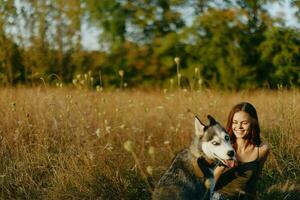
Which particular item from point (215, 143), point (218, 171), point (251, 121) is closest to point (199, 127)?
point (215, 143)

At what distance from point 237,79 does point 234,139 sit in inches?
426

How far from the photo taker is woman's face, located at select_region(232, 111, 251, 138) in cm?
445

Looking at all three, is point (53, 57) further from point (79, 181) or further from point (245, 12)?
point (79, 181)

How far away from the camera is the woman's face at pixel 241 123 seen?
14.6ft

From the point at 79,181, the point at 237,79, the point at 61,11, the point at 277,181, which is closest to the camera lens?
the point at 79,181

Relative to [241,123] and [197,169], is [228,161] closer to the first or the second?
[197,169]

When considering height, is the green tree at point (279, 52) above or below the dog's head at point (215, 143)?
above

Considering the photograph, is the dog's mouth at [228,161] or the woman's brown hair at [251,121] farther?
the woman's brown hair at [251,121]

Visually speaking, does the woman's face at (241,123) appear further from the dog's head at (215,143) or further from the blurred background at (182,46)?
the blurred background at (182,46)

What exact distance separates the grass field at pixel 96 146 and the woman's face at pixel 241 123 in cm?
85

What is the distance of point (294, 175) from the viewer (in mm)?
5445

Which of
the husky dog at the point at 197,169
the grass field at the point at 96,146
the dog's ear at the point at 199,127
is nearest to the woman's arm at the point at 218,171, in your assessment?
the husky dog at the point at 197,169

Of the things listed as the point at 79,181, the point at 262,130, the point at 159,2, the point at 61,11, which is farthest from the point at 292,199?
the point at 159,2

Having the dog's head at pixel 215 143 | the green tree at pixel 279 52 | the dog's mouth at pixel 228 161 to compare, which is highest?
the green tree at pixel 279 52
